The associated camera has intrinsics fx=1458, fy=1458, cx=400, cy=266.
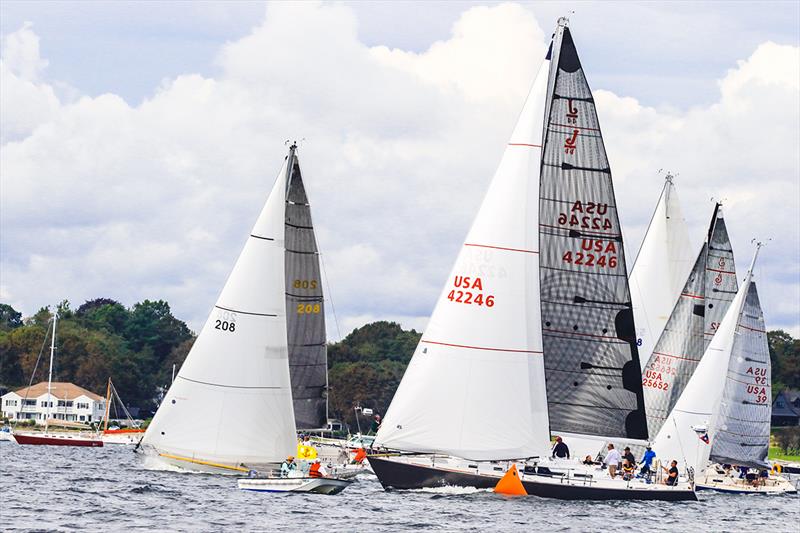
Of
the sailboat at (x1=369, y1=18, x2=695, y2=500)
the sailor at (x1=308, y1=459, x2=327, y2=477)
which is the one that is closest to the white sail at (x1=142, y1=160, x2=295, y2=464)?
the sailor at (x1=308, y1=459, x2=327, y2=477)

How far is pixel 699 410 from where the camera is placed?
57375 mm

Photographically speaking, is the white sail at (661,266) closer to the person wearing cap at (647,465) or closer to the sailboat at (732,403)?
the sailboat at (732,403)

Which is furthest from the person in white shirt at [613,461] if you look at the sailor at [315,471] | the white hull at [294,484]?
the sailor at [315,471]

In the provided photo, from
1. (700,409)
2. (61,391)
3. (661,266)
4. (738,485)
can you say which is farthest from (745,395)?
(61,391)

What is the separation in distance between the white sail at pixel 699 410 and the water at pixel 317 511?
14.5 feet

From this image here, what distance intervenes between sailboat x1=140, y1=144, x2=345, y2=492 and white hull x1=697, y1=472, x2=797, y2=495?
19932mm

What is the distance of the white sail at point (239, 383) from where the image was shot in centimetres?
4881

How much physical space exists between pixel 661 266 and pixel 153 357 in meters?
127

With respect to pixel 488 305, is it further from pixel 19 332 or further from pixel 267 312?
pixel 19 332

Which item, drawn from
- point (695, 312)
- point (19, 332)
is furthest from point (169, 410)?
point (19, 332)

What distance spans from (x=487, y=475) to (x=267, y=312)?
10.9 meters

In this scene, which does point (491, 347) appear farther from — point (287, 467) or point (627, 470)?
point (287, 467)

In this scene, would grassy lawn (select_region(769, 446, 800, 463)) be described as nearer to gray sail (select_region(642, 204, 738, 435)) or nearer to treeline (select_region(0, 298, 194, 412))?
gray sail (select_region(642, 204, 738, 435))

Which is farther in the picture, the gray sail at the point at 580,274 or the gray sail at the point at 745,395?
the gray sail at the point at 745,395
